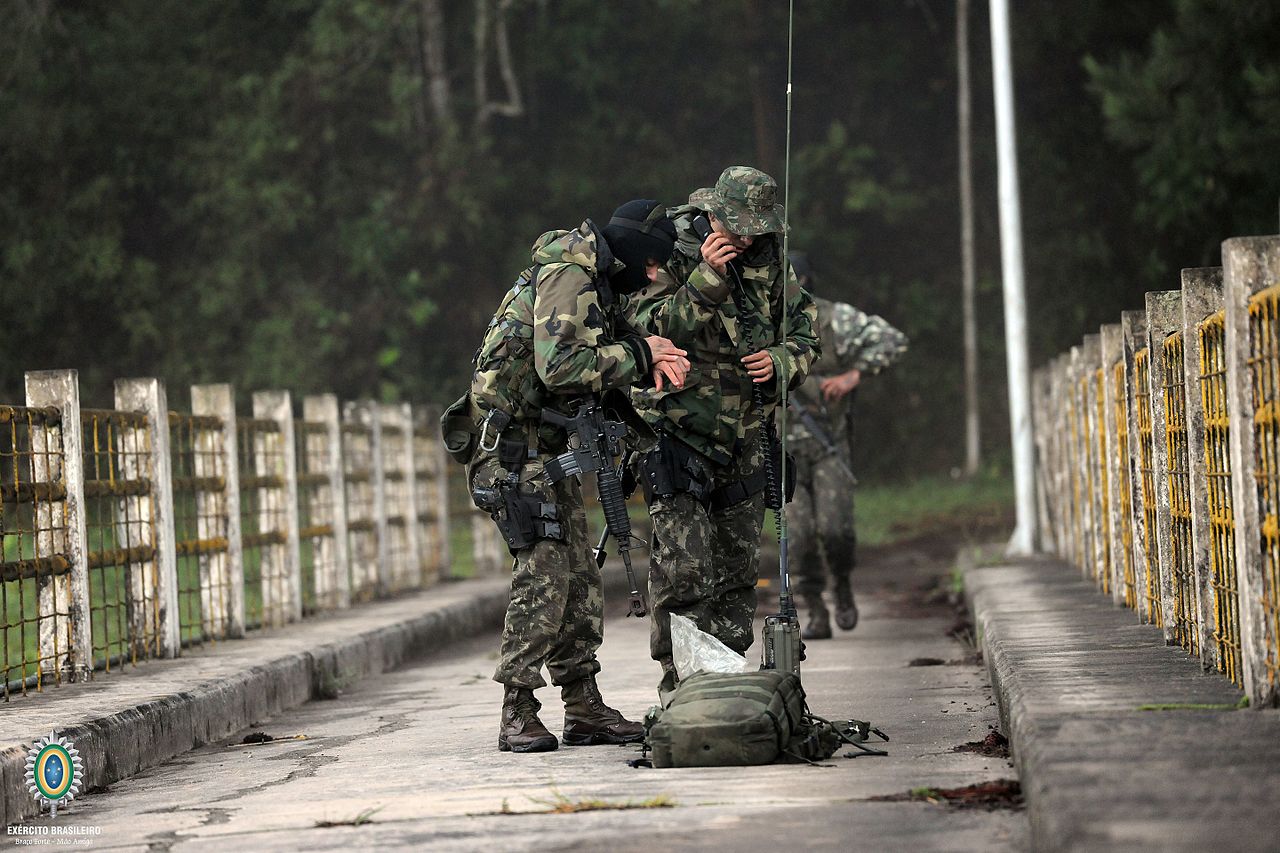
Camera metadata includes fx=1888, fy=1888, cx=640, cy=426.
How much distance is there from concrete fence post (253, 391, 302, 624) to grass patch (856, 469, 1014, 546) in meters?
9.62

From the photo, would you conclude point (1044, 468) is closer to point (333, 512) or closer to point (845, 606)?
point (845, 606)

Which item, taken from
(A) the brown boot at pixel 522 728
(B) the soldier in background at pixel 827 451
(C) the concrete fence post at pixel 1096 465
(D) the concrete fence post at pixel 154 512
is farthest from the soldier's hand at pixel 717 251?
(B) the soldier in background at pixel 827 451

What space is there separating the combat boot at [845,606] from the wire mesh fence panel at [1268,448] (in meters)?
5.92

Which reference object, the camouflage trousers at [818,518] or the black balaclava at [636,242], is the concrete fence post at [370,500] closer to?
the camouflage trousers at [818,518]

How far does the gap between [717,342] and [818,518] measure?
3.98 meters

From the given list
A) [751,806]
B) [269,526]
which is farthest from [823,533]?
[751,806]

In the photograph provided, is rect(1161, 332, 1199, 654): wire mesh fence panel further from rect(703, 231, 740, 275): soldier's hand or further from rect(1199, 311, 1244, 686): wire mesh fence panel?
rect(703, 231, 740, 275): soldier's hand

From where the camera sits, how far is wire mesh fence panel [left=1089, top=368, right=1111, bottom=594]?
9656 millimetres

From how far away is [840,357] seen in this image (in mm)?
11008

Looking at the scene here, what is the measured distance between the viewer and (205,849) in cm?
515

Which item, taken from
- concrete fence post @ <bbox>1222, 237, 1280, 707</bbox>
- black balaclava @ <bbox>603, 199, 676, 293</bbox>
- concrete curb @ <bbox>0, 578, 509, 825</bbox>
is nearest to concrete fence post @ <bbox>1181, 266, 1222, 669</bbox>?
concrete fence post @ <bbox>1222, 237, 1280, 707</bbox>

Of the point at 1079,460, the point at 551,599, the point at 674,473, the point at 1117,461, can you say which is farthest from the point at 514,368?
the point at 1079,460

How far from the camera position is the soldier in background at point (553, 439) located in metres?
6.52

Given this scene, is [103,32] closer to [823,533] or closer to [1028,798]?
[823,533]
